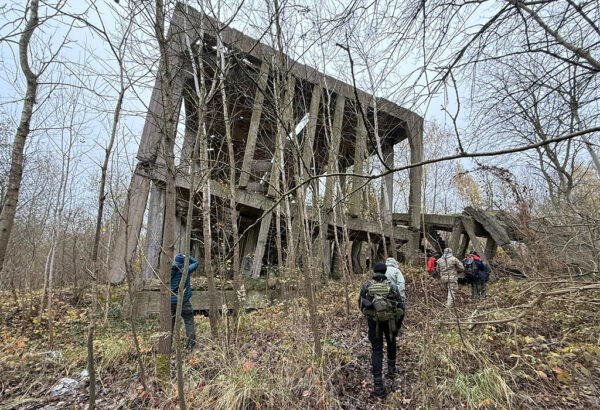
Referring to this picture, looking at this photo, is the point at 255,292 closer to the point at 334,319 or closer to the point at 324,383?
the point at 334,319

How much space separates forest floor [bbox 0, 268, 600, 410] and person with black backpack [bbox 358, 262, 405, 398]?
26 centimetres

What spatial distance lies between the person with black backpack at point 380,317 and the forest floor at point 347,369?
26 cm

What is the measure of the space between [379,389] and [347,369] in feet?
2.26

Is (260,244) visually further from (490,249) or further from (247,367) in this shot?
(490,249)

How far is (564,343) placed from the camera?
175 inches

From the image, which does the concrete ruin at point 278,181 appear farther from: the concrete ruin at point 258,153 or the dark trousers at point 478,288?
the dark trousers at point 478,288

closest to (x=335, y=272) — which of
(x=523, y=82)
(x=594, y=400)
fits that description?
(x=594, y=400)

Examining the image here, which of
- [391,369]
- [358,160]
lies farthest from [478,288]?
[391,369]

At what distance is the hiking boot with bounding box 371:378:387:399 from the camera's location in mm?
3922

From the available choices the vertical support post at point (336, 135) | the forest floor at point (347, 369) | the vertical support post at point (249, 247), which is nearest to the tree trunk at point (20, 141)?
the forest floor at point (347, 369)

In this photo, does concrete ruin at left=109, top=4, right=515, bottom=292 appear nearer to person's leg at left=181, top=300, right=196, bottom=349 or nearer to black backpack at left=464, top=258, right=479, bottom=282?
black backpack at left=464, top=258, right=479, bottom=282

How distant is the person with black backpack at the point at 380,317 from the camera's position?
3984 millimetres

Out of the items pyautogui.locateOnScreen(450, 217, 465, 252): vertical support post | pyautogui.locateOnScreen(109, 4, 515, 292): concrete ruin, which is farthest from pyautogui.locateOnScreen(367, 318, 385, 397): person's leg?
pyautogui.locateOnScreen(450, 217, 465, 252): vertical support post

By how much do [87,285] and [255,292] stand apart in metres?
6.27
